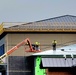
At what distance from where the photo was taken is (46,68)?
1478 inches

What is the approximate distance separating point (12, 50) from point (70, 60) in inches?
212

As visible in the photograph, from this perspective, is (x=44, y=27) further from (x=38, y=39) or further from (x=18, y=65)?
(x=18, y=65)

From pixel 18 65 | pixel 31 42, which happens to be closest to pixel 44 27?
pixel 31 42

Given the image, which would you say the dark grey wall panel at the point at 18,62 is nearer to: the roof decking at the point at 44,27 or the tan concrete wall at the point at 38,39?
the tan concrete wall at the point at 38,39

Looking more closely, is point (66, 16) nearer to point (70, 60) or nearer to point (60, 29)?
point (60, 29)

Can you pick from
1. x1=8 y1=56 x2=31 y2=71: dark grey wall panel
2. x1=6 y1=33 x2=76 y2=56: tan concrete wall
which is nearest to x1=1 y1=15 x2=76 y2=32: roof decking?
x1=6 y1=33 x2=76 y2=56: tan concrete wall

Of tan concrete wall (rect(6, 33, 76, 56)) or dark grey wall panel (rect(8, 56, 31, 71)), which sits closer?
dark grey wall panel (rect(8, 56, 31, 71))

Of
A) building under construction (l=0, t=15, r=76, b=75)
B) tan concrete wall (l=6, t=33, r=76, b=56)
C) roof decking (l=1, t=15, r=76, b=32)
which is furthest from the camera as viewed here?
tan concrete wall (l=6, t=33, r=76, b=56)

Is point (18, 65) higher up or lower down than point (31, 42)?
lower down

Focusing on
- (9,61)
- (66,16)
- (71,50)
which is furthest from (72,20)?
(9,61)

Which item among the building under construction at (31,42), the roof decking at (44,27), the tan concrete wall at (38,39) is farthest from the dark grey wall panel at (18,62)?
the roof decking at (44,27)

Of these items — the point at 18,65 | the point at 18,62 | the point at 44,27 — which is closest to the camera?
the point at 18,62

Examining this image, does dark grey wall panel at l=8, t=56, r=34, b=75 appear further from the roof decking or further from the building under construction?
the roof decking

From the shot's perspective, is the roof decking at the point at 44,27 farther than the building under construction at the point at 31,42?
Yes
